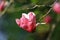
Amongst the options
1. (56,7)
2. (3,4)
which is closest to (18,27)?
(3,4)

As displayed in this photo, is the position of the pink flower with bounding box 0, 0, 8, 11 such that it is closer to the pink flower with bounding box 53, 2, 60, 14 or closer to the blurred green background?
the blurred green background

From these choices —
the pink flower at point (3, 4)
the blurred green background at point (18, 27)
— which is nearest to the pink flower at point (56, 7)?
the blurred green background at point (18, 27)

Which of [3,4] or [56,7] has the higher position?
[3,4]

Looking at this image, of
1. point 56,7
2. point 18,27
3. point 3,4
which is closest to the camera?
point 56,7

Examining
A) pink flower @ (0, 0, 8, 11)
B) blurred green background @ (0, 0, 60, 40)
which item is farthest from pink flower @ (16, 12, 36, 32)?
pink flower @ (0, 0, 8, 11)

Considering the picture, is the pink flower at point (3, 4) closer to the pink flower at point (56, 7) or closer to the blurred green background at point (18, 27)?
the blurred green background at point (18, 27)

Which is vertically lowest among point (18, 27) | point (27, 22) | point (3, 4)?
point (27, 22)

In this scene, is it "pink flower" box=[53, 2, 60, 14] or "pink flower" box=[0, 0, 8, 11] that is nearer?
"pink flower" box=[53, 2, 60, 14]

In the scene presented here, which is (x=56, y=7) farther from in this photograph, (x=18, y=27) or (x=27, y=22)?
(x=18, y=27)

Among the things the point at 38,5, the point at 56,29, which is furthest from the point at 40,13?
the point at 56,29
